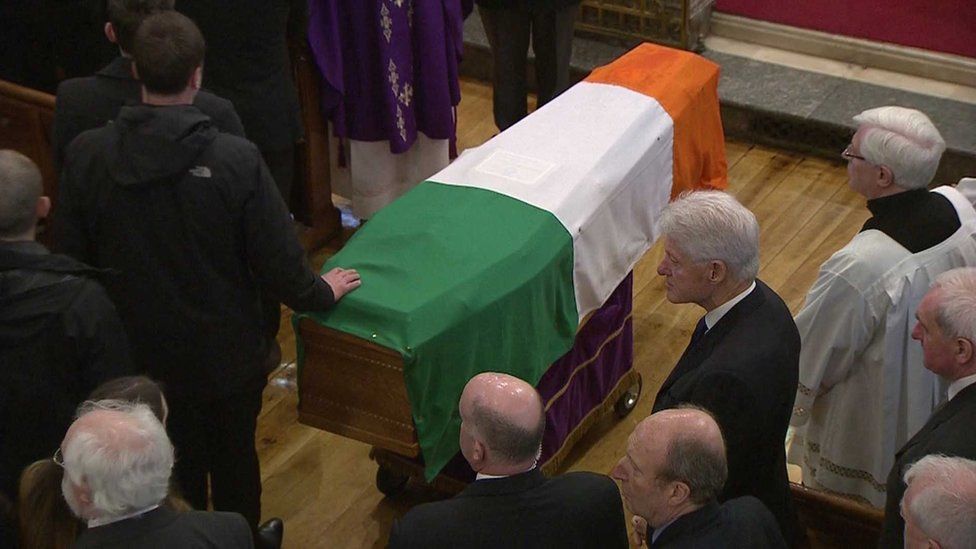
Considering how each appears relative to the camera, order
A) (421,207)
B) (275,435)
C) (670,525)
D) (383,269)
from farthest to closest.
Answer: (275,435) < (421,207) < (383,269) < (670,525)

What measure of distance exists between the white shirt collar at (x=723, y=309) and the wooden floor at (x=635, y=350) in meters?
1.29

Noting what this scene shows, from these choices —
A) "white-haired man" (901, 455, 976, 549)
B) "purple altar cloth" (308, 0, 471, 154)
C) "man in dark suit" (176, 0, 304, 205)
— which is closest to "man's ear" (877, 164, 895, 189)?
"white-haired man" (901, 455, 976, 549)

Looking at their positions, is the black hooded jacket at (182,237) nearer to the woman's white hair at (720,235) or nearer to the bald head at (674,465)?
the woman's white hair at (720,235)

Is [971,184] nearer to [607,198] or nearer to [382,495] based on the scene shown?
[607,198]

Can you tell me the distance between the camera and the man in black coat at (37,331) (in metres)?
2.87

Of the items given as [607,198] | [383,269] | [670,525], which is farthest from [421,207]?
[670,525]

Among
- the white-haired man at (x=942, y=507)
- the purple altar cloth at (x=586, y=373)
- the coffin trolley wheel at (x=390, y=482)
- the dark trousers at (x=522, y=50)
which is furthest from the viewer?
the dark trousers at (x=522, y=50)

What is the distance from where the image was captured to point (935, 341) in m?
2.87

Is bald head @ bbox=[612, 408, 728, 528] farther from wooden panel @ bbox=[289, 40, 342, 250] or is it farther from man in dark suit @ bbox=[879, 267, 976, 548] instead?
wooden panel @ bbox=[289, 40, 342, 250]

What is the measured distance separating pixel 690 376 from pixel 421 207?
109 cm

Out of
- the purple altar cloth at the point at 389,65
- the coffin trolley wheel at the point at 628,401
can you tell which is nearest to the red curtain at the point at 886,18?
the purple altar cloth at the point at 389,65

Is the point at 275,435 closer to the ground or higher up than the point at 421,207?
closer to the ground

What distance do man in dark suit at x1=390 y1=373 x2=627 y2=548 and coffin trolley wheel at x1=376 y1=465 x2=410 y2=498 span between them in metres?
1.51

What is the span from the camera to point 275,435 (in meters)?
4.40
